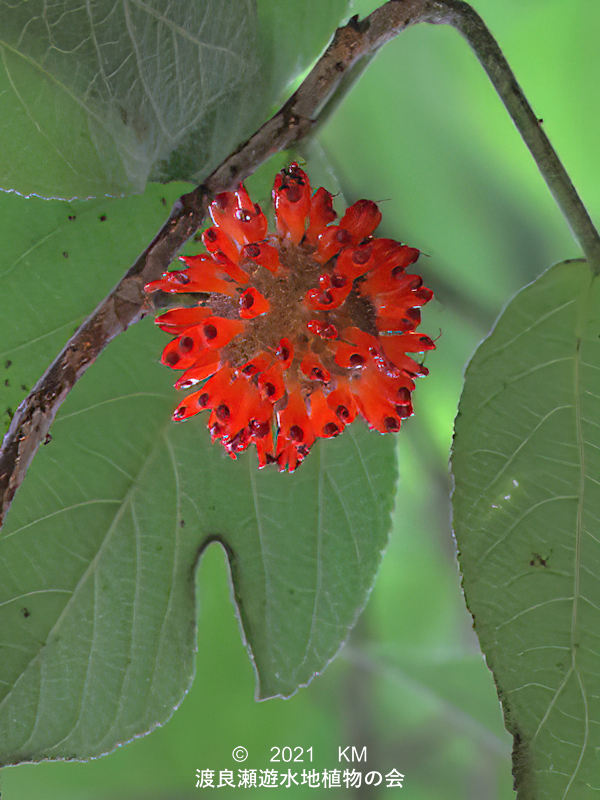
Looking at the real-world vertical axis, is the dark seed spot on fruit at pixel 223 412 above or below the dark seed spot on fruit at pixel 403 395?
below

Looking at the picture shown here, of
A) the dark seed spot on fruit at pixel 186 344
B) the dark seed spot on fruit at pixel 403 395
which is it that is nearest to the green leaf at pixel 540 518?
the dark seed spot on fruit at pixel 403 395

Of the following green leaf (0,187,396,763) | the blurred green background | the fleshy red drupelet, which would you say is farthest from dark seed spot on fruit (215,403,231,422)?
the blurred green background

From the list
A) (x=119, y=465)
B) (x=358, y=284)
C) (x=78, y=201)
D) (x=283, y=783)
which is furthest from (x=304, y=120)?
(x=283, y=783)

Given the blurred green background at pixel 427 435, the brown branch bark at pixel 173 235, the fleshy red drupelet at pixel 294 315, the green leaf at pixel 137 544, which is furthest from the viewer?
the blurred green background at pixel 427 435

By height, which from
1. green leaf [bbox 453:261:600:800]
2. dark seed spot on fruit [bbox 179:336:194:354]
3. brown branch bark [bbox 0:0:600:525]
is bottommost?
green leaf [bbox 453:261:600:800]

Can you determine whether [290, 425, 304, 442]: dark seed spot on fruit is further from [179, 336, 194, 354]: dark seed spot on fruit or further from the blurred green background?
the blurred green background

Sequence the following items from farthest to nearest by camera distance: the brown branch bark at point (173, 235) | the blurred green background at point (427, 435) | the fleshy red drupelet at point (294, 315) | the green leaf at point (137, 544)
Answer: the blurred green background at point (427, 435) → the green leaf at point (137, 544) → the fleshy red drupelet at point (294, 315) → the brown branch bark at point (173, 235)

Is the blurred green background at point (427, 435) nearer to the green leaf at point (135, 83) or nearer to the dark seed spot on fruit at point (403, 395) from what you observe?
the green leaf at point (135, 83)
